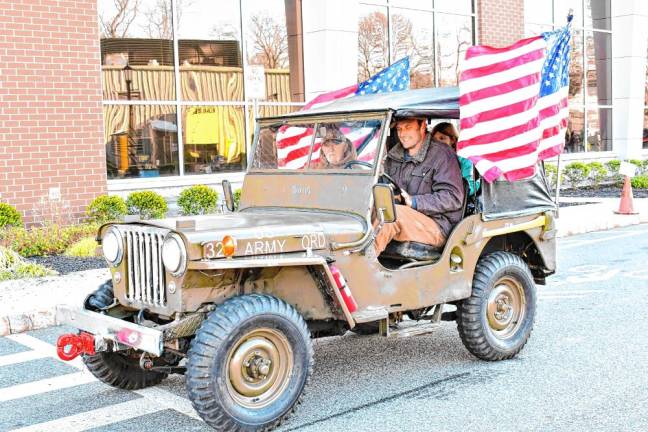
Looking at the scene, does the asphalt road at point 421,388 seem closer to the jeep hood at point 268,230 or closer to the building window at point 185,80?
the jeep hood at point 268,230

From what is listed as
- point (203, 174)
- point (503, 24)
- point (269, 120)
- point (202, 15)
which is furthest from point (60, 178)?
point (503, 24)

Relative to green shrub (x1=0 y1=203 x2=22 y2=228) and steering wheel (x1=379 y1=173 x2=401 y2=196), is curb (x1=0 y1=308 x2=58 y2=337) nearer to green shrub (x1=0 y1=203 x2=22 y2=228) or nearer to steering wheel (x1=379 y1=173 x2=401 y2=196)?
steering wheel (x1=379 y1=173 x2=401 y2=196)

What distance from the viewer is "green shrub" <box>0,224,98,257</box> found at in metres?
10.9

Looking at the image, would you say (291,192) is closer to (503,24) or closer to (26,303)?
(26,303)

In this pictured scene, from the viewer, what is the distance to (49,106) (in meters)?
12.3

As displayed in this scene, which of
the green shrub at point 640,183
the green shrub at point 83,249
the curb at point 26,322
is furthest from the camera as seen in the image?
the green shrub at point 640,183

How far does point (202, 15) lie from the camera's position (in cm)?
1482

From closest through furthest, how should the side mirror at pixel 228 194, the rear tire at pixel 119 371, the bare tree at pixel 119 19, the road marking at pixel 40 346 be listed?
1. the rear tire at pixel 119 371
2. the side mirror at pixel 228 194
3. the road marking at pixel 40 346
4. the bare tree at pixel 119 19

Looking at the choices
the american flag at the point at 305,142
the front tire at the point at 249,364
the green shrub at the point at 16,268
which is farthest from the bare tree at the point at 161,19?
the front tire at the point at 249,364

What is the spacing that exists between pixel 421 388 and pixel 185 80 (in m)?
10.1

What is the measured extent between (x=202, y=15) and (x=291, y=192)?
9.65m

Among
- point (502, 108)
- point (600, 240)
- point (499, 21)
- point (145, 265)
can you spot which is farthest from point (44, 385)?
Result: point (499, 21)

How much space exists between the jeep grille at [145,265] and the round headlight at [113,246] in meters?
0.04

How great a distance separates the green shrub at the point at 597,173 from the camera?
67.9 ft
